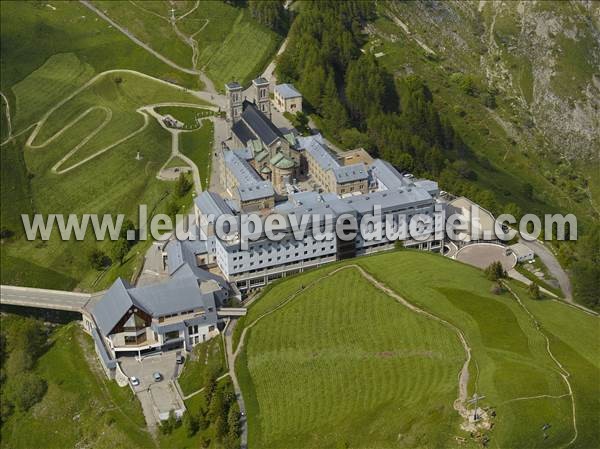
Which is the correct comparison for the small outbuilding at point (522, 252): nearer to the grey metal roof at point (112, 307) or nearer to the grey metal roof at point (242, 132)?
the grey metal roof at point (242, 132)

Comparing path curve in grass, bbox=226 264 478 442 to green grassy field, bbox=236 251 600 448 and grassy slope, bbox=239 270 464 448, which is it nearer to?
green grassy field, bbox=236 251 600 448

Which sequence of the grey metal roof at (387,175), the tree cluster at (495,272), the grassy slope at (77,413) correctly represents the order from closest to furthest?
the grassy slope at (77,413), the tree cluster at (495,272), the grey metal roof at (387,175)

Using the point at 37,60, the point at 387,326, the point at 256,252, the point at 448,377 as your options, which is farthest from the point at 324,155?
the point at 37,60

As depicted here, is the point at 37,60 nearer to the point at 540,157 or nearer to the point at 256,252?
the point at 256,252

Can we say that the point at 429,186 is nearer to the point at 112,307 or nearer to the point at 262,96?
the point at 262,96

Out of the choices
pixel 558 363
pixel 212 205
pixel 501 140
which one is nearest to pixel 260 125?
pixel 212 205

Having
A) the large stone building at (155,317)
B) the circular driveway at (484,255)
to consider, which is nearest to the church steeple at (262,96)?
the circular driveway at (484,255)
